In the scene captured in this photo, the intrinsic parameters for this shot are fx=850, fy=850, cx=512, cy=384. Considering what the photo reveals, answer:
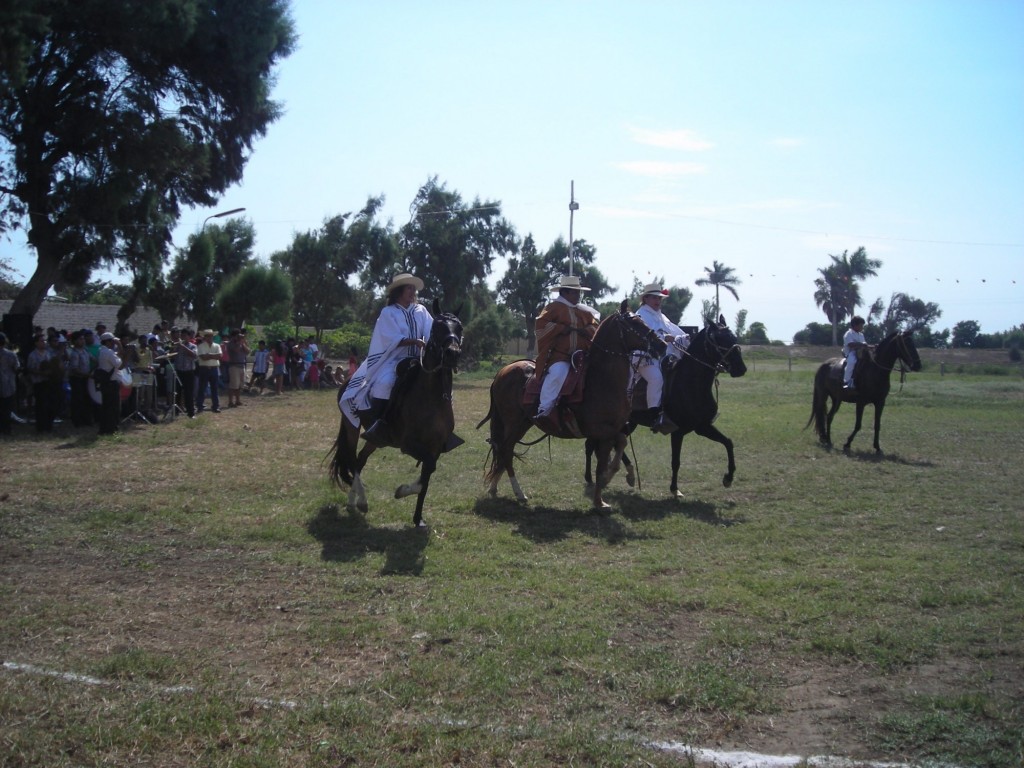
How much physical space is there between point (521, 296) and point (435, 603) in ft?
179

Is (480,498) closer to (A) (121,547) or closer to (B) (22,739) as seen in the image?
(A) (121,547)

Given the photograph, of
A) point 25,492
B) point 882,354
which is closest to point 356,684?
point 25,492

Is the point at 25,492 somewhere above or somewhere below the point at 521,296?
below

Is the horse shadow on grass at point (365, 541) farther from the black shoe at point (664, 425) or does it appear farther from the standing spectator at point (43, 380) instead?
the standing spectator at point (43, 380)

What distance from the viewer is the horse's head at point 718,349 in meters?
11.9

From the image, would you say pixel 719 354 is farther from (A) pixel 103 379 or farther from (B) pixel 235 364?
(B) pixel 235 364

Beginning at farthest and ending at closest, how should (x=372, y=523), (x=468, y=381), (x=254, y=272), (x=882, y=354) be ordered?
(x=468, y=381) < (x=254, y=272) < (x=882, y=354) < (x=372, y=523)

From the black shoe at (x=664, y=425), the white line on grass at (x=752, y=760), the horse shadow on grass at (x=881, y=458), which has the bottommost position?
the white line on grass at (x=752, y=760)

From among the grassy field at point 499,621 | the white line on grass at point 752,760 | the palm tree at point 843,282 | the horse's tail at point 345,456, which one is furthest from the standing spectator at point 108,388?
the palm tree at point 843,282

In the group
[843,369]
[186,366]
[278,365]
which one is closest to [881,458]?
[843,369]

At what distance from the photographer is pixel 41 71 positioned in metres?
23.1

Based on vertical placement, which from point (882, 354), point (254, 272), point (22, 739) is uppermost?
point (254, 272)

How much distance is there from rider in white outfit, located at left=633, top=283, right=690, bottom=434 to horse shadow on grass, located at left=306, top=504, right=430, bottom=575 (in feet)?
14.2

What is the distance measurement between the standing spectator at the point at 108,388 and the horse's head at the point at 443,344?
923 centimetres
